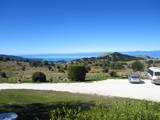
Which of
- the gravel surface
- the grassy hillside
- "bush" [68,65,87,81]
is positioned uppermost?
"bush" [68,65,87,81]

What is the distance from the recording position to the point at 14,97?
67.1 feet

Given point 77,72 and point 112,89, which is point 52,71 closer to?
point 77,72

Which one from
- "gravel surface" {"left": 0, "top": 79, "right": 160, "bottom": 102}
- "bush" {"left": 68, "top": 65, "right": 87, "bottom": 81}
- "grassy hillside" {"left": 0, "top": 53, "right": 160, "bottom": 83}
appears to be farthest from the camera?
"grassy hillside" {"left": 0, "top": 53, "right": 160, "bottom": 83}

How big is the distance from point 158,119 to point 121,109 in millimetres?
798

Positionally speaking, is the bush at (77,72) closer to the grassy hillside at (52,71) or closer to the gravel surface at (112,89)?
the grassy hillside at (52,71)

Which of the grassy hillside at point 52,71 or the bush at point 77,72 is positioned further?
the grassy hillside at point 52,71

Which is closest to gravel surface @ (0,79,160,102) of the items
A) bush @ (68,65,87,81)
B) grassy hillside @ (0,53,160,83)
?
bush @ (68,65,87,81)

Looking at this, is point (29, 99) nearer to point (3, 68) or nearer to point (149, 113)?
point (149, 113)

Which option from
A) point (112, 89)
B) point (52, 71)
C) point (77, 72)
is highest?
point (77, 72)

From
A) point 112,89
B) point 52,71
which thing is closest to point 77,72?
point 112,89

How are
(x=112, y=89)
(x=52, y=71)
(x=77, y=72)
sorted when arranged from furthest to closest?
1. (x=52, y=71)
2. (x=77, y=72)
3. (x=112, y=89)

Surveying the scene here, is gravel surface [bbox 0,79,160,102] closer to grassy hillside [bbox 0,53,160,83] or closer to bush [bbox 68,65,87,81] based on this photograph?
bush [bbox 68,65,87,81]

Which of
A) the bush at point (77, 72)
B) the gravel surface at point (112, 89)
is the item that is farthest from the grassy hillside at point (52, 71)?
the gravel surface at point (112, 89)

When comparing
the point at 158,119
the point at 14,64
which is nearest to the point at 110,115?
the point at 158,119
